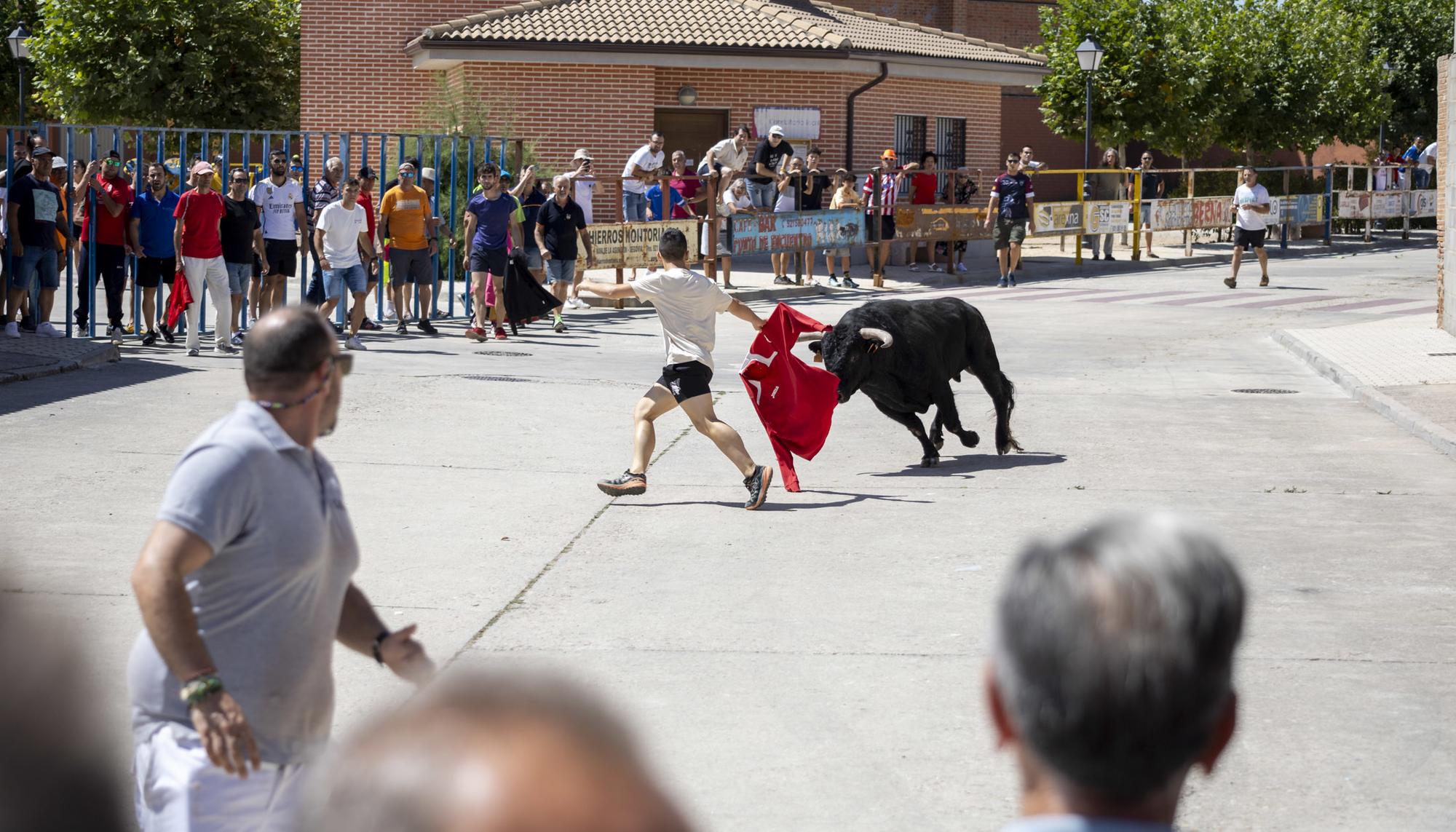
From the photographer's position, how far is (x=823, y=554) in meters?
8.59

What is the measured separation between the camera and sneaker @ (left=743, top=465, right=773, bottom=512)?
31.8 feet

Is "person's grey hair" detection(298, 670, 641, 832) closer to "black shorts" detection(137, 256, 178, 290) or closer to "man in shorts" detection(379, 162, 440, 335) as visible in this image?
"black shorts" detection(137, 256, 178, 290)

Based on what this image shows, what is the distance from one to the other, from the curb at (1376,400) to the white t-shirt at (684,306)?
17.7 ft

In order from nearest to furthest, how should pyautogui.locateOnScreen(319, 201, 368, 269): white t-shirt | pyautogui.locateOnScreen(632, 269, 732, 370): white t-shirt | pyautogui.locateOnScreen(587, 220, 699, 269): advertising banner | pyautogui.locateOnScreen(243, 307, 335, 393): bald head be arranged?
pyautogui.locateOnScreen(243, 307, 335, 393): bald head → pyautogui.locateOnScreen(632, 269, 732, 370): white t-shirt → pyautogui.locateOnScreen(319, 201, 368, 269): white t-shirt → pyautogui.locateOnScreen(587, 220, 699, 269): advertising banner

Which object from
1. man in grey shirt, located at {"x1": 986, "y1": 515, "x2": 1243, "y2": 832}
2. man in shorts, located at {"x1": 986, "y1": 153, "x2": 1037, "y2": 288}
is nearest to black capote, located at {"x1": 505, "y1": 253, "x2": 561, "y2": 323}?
man in shorts, located at {"x1": 986, "y1": 153, "x2": 1037, "y2": 288}

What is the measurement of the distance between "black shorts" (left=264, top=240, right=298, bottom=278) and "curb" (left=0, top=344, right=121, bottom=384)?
6.21 feet

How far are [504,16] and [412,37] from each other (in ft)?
9.18

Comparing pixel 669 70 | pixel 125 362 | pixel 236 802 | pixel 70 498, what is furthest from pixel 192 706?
pixel 669 70

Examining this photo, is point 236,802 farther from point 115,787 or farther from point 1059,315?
point 1059,315

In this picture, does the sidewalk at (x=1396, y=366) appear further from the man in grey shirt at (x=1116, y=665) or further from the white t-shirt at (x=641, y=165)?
the man in grey shirt at (x=1116, y=665)

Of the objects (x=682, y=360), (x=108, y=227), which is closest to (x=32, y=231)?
(x=108, y=227)

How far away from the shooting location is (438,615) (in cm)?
721

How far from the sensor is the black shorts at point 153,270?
1673 cm

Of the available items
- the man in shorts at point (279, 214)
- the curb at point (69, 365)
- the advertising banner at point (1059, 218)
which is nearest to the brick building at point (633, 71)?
the advertising banner at point (1059, 218)
